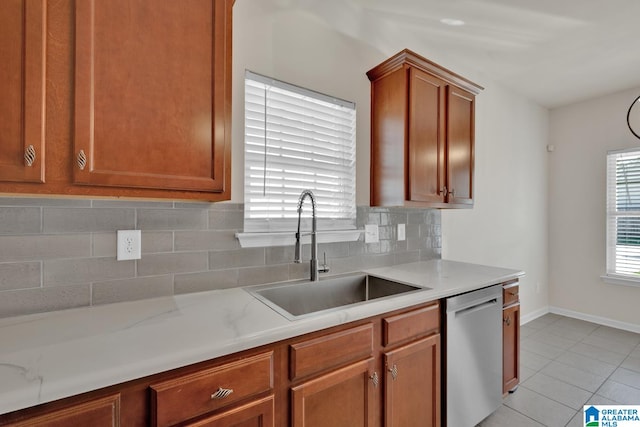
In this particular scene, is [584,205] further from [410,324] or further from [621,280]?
[410,324]

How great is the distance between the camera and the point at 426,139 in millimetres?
2045

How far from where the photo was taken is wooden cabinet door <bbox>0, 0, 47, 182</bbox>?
34.9 inches

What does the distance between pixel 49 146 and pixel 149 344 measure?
0.68 meters

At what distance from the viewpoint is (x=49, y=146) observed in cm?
Answer: 95

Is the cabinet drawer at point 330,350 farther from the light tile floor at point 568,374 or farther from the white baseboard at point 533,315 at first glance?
the white baseboard at point 533,315

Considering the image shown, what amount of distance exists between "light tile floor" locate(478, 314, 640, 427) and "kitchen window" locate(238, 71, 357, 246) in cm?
173

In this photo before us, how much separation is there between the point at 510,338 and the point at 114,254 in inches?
92.6

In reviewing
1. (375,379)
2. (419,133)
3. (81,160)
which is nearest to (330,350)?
(375,379)

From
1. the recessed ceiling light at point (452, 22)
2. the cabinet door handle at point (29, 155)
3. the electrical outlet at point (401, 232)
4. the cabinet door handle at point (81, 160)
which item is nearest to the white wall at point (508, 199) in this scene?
the electrical outlet at point (401, 232)

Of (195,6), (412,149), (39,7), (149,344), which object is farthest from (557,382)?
(39,7)

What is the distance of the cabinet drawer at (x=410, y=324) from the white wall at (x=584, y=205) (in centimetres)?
341

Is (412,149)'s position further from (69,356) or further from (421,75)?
(69,356)

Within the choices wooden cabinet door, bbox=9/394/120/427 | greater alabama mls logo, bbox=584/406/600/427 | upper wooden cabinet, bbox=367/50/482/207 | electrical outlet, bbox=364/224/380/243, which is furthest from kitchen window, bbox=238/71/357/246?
greater alabama mls logo, bbox=584/406/600/427

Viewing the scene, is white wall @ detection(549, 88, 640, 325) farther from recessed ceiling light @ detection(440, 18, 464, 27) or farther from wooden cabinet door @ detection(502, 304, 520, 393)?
recessed ceiling light @ detection(440, 18, 464, 27)
